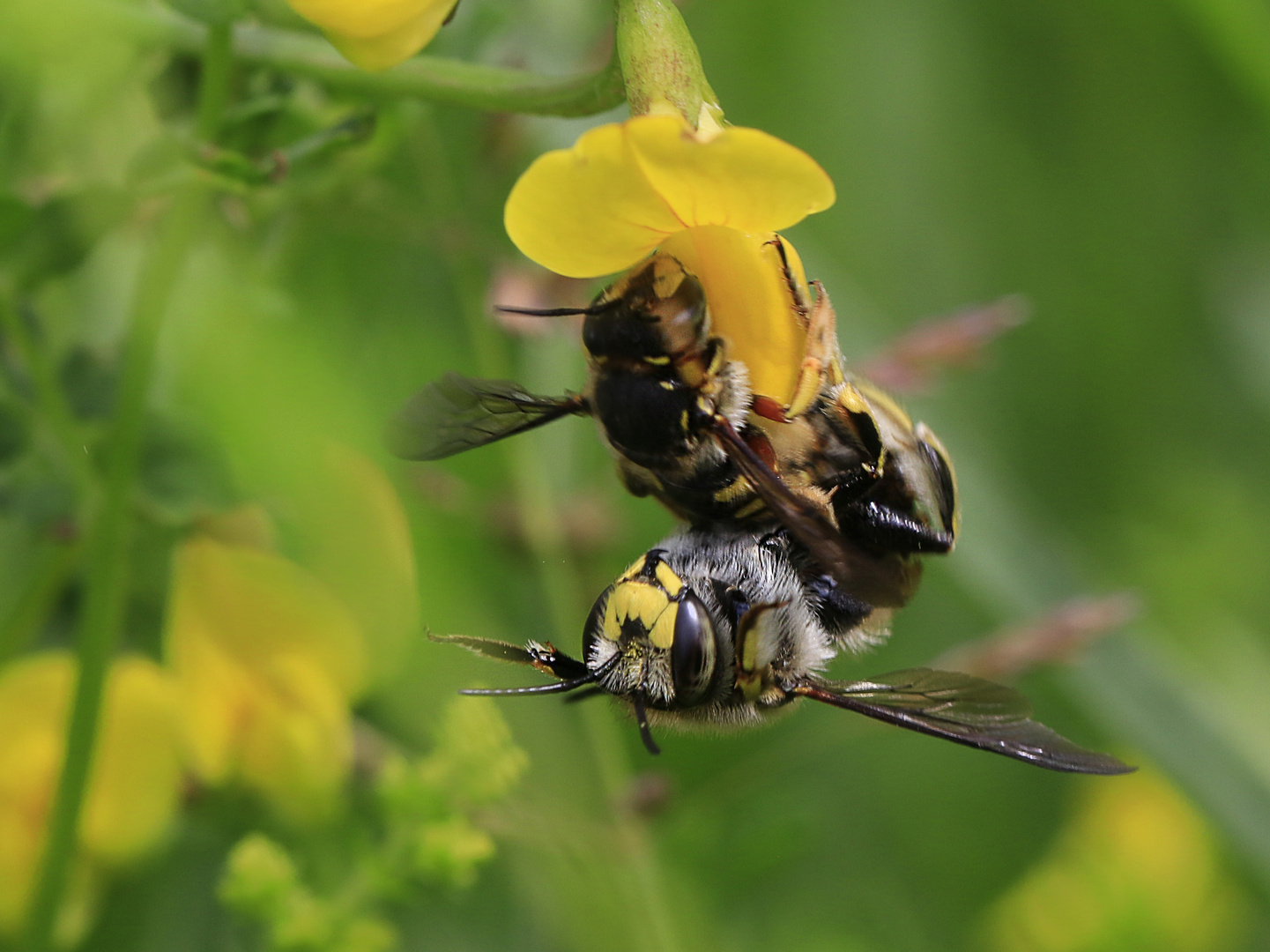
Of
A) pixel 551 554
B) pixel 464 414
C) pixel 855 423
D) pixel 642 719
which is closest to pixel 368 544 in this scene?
pixel 464 414

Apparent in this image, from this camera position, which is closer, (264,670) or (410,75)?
(410,75)

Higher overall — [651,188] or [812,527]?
[651,188]

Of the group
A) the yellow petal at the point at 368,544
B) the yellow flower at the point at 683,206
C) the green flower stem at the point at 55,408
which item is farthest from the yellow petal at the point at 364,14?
the green flower stem at the point at 55,408

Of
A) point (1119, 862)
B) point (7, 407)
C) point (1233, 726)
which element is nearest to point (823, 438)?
point (7, 407)

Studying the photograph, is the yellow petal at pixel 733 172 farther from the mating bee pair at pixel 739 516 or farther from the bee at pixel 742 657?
the bee at pixel 742 657

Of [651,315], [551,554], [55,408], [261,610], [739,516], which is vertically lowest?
[551,554]

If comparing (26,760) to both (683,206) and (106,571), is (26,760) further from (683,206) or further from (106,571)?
(683,206)

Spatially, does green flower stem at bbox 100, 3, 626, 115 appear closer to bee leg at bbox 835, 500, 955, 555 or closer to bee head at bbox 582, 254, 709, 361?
bee head at bbox 582, 254, 709, 361
